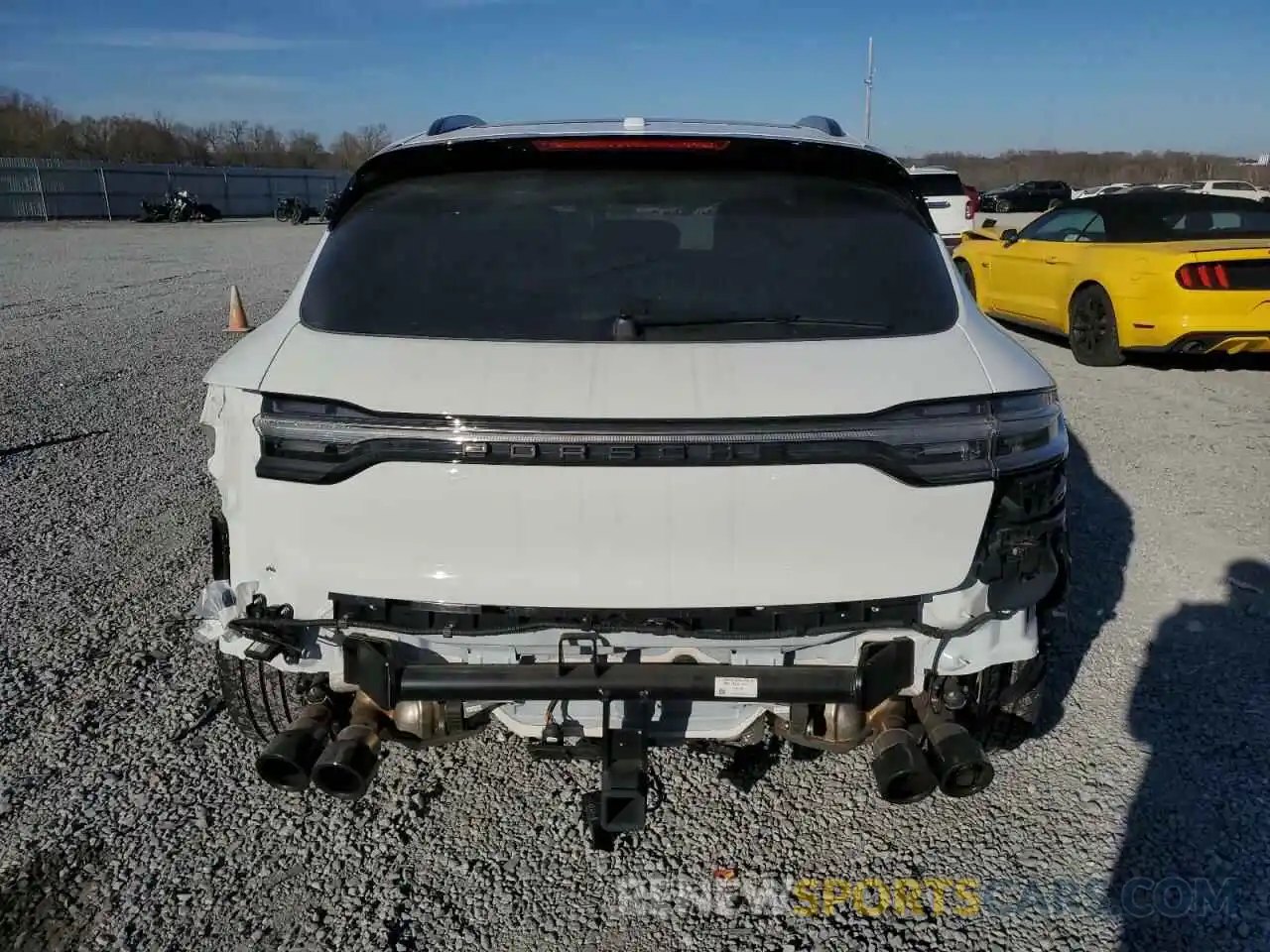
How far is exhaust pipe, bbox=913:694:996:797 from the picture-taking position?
2.16 metres

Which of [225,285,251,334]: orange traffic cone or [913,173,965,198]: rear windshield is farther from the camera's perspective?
[913,173,965,198]: rear windshield

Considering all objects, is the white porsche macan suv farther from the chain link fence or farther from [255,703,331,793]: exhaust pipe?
the chain link fence

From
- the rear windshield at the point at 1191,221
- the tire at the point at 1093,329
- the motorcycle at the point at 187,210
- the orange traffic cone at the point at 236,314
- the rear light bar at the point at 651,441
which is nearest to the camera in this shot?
the rear light bar at the point at 651,441

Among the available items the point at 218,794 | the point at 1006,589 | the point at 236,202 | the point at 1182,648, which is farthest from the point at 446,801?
the point at 236,202

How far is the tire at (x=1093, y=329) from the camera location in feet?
28.5

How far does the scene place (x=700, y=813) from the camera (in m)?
2.80

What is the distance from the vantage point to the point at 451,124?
327cm

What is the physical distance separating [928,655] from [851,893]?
2.46 ft

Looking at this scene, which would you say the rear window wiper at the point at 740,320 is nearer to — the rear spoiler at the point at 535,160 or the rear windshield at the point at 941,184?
the rear spoiler at the point at 535,160

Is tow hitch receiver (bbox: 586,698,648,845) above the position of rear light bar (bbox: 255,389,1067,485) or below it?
below

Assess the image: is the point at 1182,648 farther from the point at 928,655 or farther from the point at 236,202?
the point at 236,202

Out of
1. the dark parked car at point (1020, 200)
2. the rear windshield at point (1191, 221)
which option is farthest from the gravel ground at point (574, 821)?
the dark parked car at point (1020, 200)

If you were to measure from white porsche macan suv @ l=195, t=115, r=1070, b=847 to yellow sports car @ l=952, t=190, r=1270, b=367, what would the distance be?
667cm

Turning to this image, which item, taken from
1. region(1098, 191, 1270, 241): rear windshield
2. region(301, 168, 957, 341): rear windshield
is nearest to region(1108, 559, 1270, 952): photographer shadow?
region(301, 168, 957, 341): rear windshield
